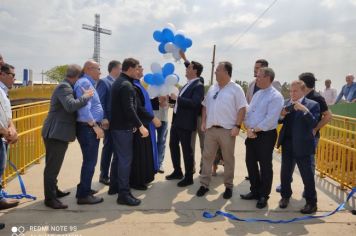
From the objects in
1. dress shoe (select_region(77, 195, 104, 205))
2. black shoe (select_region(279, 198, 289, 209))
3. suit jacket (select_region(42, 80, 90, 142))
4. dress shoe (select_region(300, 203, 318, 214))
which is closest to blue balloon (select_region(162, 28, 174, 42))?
suit jacket (select_region(42, 80, 90, 142))

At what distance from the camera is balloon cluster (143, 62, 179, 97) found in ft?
18.6

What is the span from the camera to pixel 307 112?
4.20 meters

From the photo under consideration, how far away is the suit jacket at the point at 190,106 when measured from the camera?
5.29 m

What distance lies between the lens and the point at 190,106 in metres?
5.27

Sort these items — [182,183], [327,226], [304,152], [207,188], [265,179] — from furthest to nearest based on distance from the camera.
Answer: [182,183], [207,188], [265,179], [304,152], [327,226]

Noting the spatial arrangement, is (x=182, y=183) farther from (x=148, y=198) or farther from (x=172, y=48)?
(x=172, y=48)

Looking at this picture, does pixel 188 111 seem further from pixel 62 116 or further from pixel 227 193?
pixel 62 116

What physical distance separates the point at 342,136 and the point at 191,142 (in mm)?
2460

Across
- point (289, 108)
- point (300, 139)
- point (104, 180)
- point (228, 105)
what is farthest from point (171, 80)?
point (300, 139)

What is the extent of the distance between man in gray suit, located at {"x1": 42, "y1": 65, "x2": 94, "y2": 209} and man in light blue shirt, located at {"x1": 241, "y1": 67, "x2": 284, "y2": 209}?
2.10m

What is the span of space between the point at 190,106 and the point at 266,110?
1191 millimetres

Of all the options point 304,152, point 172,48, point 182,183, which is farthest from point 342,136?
point 172,48

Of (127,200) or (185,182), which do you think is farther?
(185,182)

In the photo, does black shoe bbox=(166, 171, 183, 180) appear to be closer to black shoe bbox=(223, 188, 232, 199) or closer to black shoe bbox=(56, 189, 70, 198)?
black shoe bbox=(223, 188, 232, 199)
